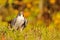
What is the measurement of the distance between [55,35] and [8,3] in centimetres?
802

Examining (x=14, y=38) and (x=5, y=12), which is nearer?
(x=14, y=38)

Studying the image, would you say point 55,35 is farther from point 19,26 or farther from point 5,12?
point 5,12

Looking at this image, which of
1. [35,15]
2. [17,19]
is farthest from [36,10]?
[17,19]

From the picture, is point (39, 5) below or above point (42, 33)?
below

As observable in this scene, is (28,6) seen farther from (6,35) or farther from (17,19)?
(6,35)

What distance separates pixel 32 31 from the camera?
25.9 ft

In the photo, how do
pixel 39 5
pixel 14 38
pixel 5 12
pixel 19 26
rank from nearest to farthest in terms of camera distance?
pixel 14 38 < pixel 19 26 < pixel 5 12 < pixel 39 5

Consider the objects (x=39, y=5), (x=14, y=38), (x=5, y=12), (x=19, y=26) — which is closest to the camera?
(x=14, y=38)

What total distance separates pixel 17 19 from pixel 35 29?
148cm

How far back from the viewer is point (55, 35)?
783 cm

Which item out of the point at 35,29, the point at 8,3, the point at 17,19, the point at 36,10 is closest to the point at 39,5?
the point at 36,10

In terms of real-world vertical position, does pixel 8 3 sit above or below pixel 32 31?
below

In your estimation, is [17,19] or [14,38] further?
[17,19]

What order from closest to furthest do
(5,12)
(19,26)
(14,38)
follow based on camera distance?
(14,38) → (19,26) → (5,12)
